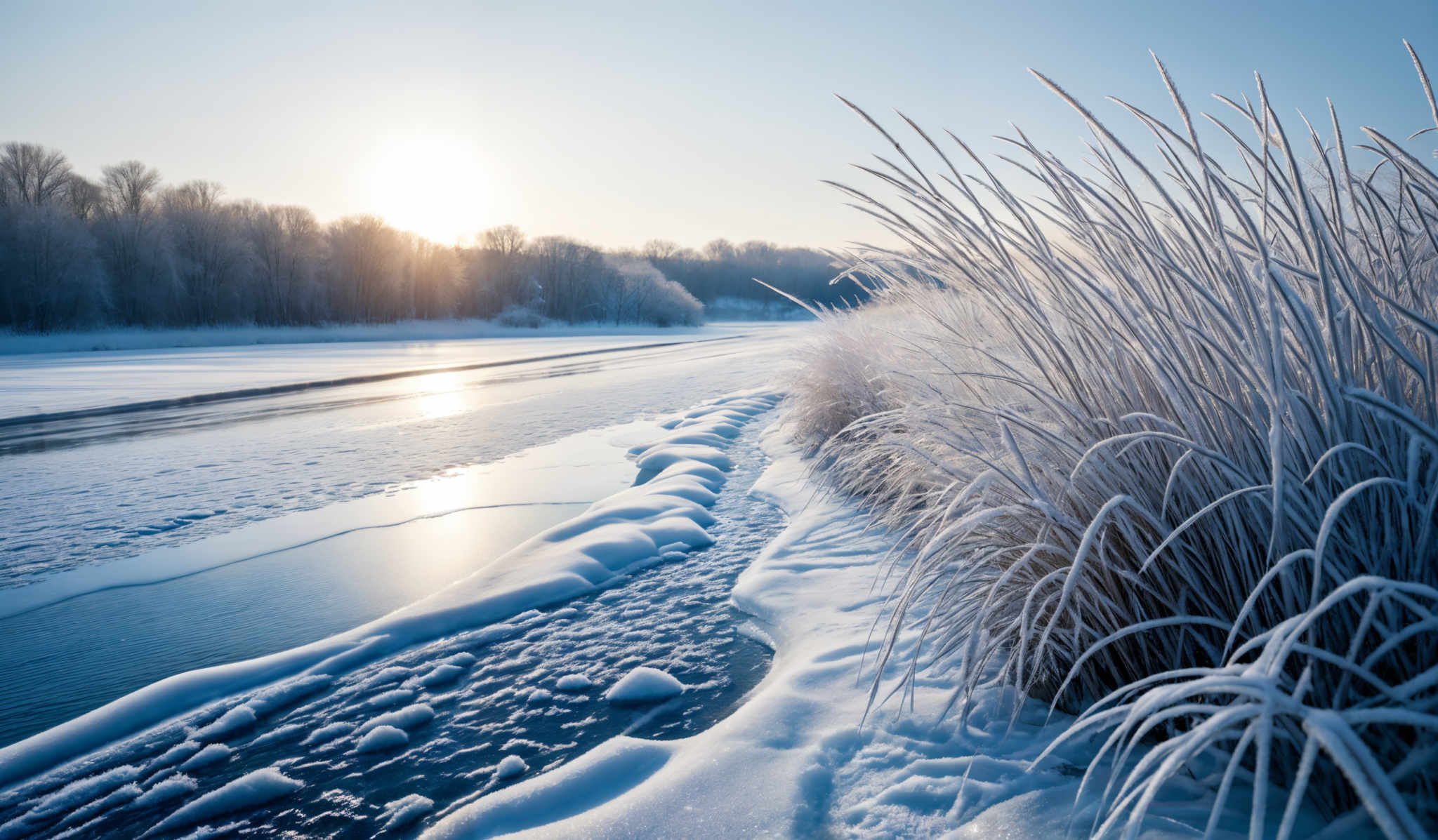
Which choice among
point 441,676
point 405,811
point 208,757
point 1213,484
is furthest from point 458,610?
point 1213,484

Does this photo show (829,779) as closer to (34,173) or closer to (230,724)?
(230,724)

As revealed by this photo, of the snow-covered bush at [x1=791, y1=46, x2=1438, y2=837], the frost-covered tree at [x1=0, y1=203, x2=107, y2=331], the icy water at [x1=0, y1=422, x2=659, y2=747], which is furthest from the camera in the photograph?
the frost-covered tree at [x1=0, y1=203, x2=107, y2=331]

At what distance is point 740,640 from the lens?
204cm

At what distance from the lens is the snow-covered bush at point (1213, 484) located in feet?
2.36

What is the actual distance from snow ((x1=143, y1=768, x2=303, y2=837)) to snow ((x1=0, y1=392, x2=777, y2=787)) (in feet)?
0.63

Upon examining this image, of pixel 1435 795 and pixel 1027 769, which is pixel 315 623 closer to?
pixel 1027 769

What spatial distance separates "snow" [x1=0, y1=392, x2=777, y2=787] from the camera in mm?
1705

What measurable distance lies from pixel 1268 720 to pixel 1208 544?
0.60 m

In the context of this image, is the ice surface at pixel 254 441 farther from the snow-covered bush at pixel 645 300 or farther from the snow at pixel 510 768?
the snow-covered bush at pixel 645 300

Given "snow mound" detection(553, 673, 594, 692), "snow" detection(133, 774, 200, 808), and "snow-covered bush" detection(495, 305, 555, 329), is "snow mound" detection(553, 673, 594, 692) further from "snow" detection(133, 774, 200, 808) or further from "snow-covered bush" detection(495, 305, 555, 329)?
"snow-covered bush" detection(495, 305, 555, 329)

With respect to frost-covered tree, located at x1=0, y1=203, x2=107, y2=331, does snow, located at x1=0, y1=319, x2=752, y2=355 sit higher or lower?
lower

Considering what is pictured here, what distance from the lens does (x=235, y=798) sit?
4.70 feet

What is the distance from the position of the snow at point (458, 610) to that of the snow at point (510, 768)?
1.12 feet

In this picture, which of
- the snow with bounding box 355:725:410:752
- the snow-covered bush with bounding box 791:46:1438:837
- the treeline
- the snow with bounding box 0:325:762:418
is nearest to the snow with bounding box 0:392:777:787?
the snow with bounding box 355:725:410:752
